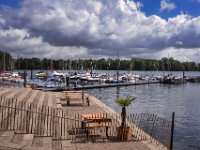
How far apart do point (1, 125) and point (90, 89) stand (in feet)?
214

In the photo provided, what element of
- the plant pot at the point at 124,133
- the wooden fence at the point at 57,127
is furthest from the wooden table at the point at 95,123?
the plant pot at the point at 124,133

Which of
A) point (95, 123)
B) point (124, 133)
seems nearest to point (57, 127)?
point (95, 123)

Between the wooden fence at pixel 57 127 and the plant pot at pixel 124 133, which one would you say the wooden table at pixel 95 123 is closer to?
the wooden fence at pixel 57 127

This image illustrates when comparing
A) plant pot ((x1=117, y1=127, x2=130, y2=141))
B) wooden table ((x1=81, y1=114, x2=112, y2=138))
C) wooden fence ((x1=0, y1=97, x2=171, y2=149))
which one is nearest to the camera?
wooden fence ((x1=0, y1=97, x2=171, y2=149))

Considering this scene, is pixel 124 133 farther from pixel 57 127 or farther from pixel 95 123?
pixel 57 127

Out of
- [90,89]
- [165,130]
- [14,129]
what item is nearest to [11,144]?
[14,129]

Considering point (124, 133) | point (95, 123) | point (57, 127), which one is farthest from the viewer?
point (57, 127)

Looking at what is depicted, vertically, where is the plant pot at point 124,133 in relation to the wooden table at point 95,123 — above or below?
below

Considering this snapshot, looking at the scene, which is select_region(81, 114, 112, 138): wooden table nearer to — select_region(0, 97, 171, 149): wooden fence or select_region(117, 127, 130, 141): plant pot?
select_region(0, 97, 171, 149): wooden fence

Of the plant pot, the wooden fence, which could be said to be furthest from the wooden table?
the plant pot

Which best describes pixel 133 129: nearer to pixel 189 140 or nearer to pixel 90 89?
pixel 189 140

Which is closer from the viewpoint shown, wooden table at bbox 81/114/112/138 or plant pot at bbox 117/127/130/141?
plant pot at bbox 117/127/130/141

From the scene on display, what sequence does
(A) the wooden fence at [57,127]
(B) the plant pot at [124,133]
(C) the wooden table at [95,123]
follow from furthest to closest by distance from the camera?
(C) the wooden table at [95,123], (B) the plant pot at [124,133], (A) the wooden fence at [57,127]

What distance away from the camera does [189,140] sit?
2555 centimetres
